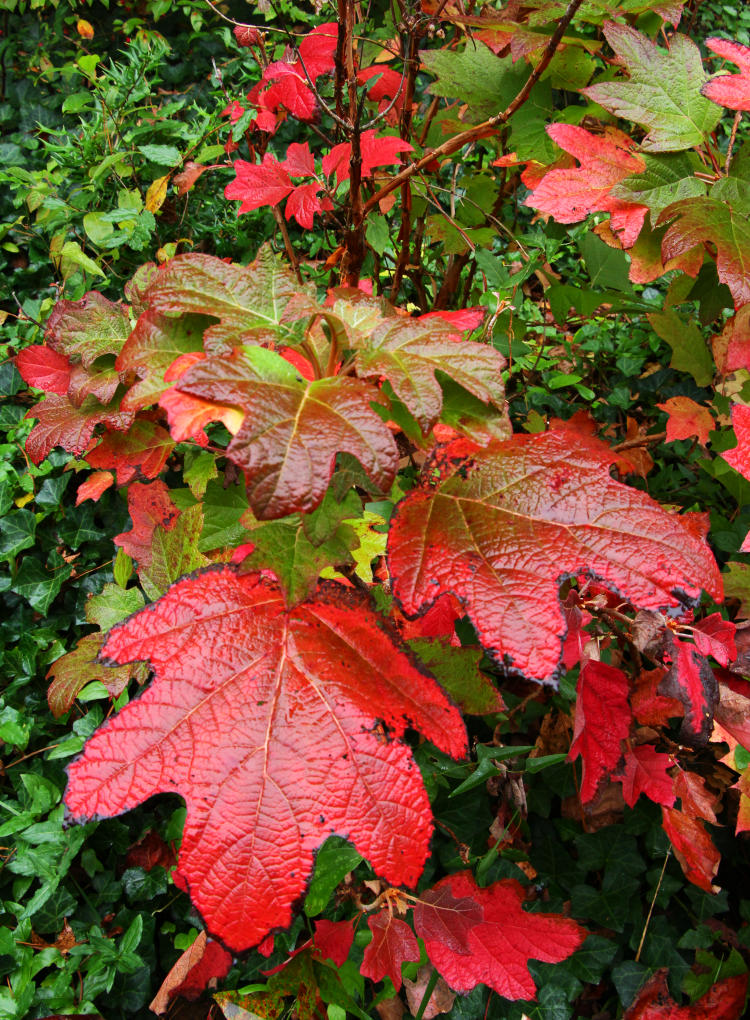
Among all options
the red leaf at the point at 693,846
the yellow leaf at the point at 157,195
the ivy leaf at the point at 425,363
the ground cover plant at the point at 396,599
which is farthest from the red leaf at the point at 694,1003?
the yellow leaf at the point at 157,195

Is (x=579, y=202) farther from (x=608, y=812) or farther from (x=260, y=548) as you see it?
(x=608, y=812)

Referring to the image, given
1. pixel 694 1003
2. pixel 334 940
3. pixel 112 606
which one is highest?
pixel 112 606

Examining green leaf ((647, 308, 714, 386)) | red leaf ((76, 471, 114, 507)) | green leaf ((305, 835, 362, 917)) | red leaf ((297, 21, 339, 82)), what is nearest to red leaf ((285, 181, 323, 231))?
red leaf ((297, 21, 339, 82))

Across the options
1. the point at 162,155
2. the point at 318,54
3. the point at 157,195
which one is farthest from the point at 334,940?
the point at 162,155

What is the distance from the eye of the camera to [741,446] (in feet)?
3.02

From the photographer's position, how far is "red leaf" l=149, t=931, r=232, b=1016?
3.55 feet

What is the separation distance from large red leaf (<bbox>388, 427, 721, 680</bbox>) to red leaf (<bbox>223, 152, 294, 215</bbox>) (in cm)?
85

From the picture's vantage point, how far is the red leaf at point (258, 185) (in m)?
1.28

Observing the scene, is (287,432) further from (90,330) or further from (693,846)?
(693,846)

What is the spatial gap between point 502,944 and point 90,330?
3.87ft

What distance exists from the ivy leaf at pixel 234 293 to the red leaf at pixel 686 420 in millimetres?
982

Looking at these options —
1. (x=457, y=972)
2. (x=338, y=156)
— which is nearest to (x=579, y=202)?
(x=338, y=156)

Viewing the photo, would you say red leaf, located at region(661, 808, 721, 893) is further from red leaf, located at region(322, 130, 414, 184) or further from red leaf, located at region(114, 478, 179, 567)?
red leaf, located at region(322, 130, 414, 184)

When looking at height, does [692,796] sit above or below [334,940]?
above
